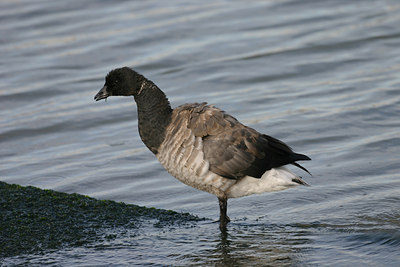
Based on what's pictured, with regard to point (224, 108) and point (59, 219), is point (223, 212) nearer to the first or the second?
point (59, 219)

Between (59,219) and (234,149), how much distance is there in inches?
77.2

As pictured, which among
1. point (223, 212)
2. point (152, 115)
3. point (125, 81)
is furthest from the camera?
point (125, 81)

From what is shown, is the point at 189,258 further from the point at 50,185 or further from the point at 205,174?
the point at 50,185

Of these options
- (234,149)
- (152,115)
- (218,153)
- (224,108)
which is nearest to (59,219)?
(152,115)

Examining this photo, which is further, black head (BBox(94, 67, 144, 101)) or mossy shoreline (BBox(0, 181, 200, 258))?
black head (BBox(94, 67, 144, 101))

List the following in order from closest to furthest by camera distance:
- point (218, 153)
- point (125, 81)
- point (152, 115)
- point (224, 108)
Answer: point (218, 153), point (152, 115), point (125, 81), point (224, 108)

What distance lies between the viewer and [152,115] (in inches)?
304

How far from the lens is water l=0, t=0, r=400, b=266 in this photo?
7.17 meters

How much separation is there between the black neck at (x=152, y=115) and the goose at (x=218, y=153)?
0.01 m

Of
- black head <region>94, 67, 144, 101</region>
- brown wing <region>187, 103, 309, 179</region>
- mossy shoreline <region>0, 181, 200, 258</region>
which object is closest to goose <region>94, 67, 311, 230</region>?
brown wing <region>187, 103, 309, 179</region>

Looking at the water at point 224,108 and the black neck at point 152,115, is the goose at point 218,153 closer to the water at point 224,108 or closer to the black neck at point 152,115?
the black neck at point 152,115

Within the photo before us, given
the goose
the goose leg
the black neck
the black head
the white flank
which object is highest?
the black head

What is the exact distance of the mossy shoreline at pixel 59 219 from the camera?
7008 millimetres

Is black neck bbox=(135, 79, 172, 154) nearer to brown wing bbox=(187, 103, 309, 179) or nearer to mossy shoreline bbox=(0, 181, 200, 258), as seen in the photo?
brown wing bbox=(187, 103, 309, 179)
